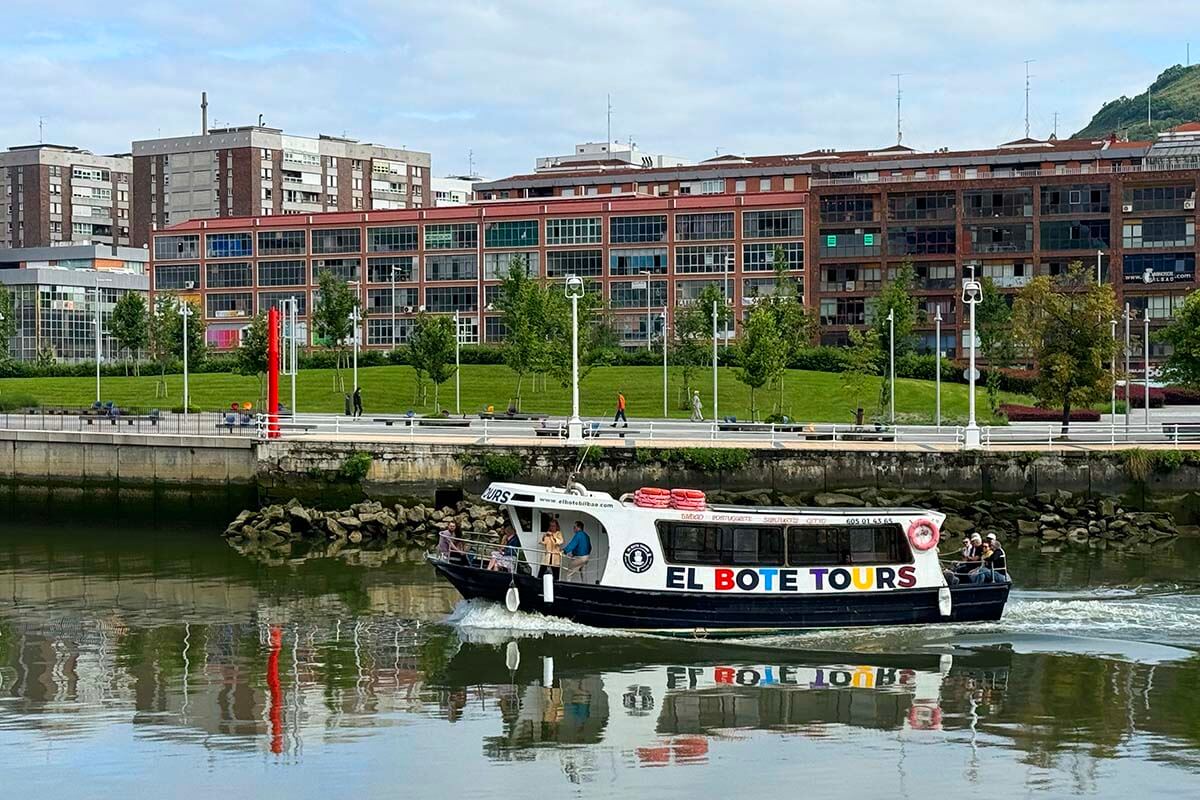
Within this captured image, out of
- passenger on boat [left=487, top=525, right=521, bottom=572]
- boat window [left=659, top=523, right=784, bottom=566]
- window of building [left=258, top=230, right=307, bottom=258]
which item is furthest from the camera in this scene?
window of building [left=258, top=230, right=307, bottom=258]

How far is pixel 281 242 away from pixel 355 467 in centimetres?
8192

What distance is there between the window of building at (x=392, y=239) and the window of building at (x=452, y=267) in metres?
2.11

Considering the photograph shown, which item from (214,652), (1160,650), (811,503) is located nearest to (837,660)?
(1160,650)

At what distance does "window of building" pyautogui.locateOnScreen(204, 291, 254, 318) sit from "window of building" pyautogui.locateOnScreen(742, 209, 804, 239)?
4312 centimetres

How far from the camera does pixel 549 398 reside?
9650 cm

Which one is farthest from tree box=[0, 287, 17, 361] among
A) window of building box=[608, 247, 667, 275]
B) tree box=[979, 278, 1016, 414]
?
tree box=[979, 278, 1016, 414]

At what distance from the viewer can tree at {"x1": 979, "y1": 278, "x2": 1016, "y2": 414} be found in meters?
96.2

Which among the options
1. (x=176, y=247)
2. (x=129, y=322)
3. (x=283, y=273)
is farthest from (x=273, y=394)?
(x=176, y=247)

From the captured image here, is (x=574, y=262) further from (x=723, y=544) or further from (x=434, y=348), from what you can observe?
(x=723, y=544)

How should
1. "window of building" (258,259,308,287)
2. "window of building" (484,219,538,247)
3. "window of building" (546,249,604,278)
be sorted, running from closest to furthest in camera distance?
1. "window of building" (546,249,604,278)
2. "window of building" (484,219,538,247)
3. "window of building" (258,259,308,287)

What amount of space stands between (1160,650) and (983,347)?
219ft

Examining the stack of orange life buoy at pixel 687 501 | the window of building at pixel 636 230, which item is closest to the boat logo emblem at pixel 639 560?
the stack of orange life buoy at pixel 687 501

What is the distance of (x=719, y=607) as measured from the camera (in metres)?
36.0

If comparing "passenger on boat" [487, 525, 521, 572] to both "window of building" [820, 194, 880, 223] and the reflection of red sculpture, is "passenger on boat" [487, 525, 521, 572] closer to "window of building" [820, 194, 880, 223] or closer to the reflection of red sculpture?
the reflection of red sculpture
